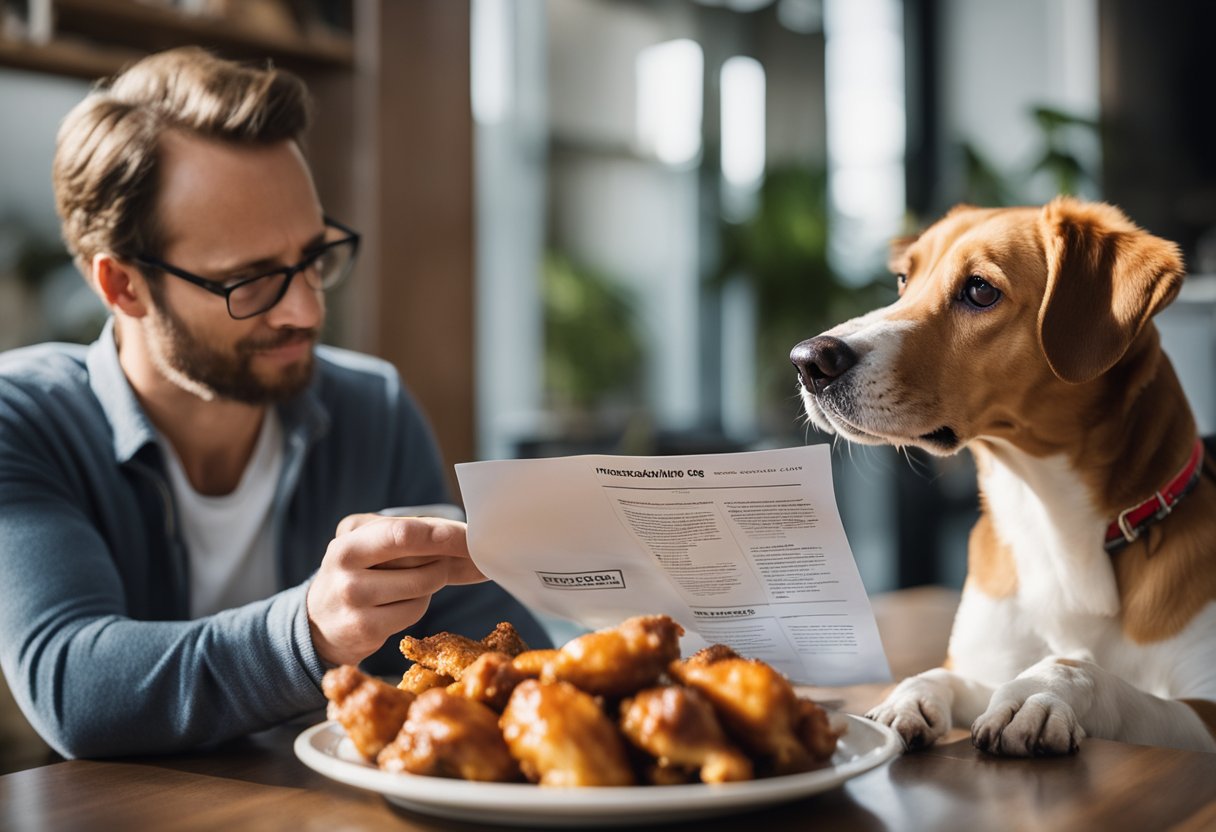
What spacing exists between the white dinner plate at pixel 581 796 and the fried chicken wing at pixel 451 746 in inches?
0.4

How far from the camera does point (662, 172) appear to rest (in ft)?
17.3

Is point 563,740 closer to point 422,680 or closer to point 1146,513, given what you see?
point 422,680

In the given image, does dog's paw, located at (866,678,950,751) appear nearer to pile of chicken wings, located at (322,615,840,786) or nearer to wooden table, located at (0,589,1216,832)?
wooden table, located at (0,589,1216,832)

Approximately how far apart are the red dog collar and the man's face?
1002 mm

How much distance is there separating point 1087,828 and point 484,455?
3777 millimetres

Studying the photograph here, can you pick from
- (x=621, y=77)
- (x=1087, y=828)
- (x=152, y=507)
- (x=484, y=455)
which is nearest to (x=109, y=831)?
(x=1087, y=828)

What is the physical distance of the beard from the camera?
1.51m

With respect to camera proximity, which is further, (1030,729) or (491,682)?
(1030,729)

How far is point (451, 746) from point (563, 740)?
0.25ft

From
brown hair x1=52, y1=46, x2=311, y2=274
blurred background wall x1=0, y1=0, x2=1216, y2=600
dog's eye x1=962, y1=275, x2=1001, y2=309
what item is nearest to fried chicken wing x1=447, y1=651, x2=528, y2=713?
dog's eye x1=962, y1=275, x2=1001, y2=309

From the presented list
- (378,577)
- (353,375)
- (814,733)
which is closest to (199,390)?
(353,375)

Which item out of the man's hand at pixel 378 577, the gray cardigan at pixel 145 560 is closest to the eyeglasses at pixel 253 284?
the gray cardigan at pixel 145 560

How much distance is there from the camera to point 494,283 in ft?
15.2

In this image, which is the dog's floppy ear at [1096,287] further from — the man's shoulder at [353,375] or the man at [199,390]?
the man's shoulder at [353,375]
